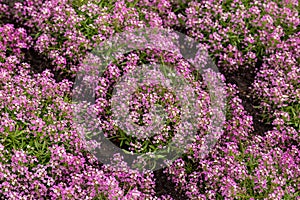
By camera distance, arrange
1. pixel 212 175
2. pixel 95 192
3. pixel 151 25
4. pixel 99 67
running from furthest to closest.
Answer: pixel 151 25
pixel 99 67
pixel 212 175
pixel 95 192

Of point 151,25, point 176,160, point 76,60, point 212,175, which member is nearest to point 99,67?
point 76,60

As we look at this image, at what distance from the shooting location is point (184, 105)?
878 cm

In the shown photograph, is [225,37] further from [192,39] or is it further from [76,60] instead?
[76,60]

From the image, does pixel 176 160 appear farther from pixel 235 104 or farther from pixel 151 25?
pixel 151 25

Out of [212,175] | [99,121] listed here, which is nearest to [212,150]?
[212,175]

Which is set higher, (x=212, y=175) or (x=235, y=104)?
(x=235, y=104)

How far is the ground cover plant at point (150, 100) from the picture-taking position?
8055 mm

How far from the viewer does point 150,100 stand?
8586 millimetres

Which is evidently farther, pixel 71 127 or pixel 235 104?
pixel 235 104

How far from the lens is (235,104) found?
9.21 metres

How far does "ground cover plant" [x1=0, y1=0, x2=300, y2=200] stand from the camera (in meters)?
8.05

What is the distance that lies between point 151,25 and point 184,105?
1.78 m

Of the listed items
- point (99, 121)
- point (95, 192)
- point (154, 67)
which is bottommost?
point (95, 192)

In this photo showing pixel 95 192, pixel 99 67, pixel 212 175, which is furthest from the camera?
pixel 99 67
